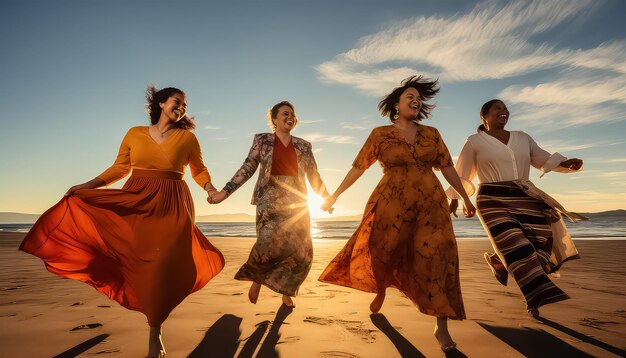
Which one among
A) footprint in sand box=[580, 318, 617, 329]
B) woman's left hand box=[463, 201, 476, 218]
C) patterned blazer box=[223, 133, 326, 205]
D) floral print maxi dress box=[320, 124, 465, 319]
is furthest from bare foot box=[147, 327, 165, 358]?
footprint in sand box=[580, 318, 617, 329]

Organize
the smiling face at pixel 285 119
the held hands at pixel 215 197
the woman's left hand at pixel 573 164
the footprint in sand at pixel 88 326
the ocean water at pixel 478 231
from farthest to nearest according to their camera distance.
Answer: the ocean water at pixel 478 231 → the smiling face at pixel 285 119 → the woman's left hand at pixel 573 164 → the held hands at pixel 215 197 → the footprint in sand at pixel 88 326

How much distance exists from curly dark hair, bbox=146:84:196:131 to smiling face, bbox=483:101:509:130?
3364 millimetres

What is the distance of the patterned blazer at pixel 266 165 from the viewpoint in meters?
4.68

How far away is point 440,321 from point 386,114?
217 centimetres

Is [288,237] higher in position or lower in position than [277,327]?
higher

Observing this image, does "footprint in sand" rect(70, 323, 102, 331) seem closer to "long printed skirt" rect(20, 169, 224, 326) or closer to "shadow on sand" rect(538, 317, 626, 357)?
"long printed skirt" rect(20, 169, 224, 326)

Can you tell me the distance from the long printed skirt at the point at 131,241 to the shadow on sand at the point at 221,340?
0.39 metres

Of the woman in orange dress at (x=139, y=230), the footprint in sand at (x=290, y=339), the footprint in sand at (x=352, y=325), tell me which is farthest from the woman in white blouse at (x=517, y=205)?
the woman in orange dress at (x=139, y=230)

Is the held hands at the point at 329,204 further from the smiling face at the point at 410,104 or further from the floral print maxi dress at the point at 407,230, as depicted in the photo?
the smiling face at the point at 410,104

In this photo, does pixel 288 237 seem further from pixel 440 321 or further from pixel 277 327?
pixel 440 321

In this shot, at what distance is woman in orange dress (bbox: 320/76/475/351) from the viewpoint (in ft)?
10.8

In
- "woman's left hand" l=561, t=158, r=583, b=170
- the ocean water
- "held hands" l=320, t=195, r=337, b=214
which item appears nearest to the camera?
"held hands" l=320, t=195, r=337, b=214

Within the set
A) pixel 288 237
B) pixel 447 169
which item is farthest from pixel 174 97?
pixel 447 169

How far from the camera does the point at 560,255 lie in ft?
14.2
